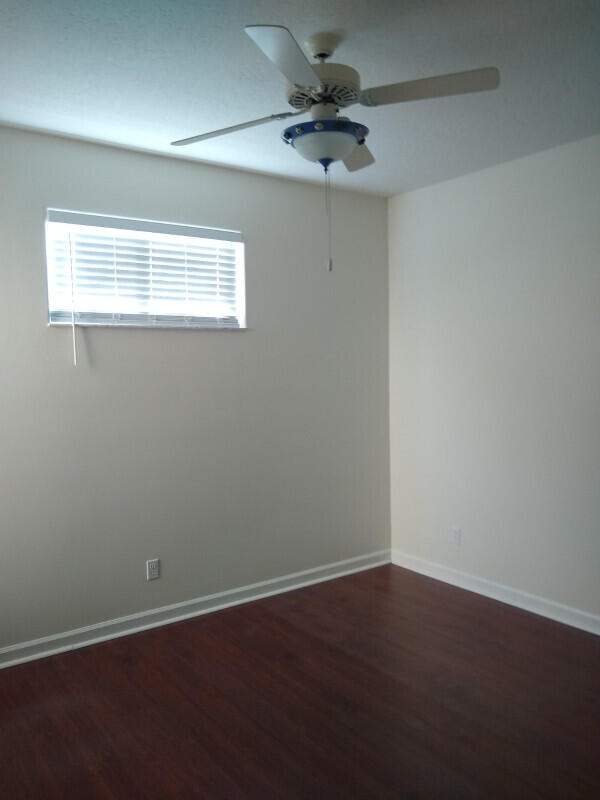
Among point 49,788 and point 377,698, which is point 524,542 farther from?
point 49,788

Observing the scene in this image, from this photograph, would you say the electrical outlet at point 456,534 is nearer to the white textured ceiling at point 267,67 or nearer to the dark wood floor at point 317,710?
the dark wood floor at point 317,710

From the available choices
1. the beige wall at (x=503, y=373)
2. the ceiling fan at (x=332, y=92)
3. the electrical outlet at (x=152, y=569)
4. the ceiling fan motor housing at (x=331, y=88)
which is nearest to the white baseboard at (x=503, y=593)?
the beige wall at (x=503, y=373)

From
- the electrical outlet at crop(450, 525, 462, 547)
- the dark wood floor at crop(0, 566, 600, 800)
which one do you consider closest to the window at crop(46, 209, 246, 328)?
the dark wood floor at crop(0, 566, 600, 800)

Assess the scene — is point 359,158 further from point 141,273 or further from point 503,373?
point 503,373

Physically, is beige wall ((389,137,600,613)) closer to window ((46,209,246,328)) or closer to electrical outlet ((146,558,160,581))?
window ((46,209,246,328))

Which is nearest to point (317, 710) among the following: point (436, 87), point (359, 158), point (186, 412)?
point (186, 412)

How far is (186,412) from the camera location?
350 cm

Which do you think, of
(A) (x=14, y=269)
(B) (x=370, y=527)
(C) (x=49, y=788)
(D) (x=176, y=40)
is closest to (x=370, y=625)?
(B) (x=370, y=527)

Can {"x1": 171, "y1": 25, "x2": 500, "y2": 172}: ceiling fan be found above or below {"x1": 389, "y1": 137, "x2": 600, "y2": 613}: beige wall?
above

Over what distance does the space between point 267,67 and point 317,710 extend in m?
2.56

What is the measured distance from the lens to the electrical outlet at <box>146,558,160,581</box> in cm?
339

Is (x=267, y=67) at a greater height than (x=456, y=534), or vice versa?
(x=267, y=67)

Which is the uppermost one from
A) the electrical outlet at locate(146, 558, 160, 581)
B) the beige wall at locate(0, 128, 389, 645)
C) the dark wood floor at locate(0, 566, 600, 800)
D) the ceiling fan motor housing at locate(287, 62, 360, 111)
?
the ceiling fan motor housing at locate(287, 62, 360, 111)

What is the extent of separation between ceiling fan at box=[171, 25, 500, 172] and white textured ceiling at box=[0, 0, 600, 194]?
0.18 metres
